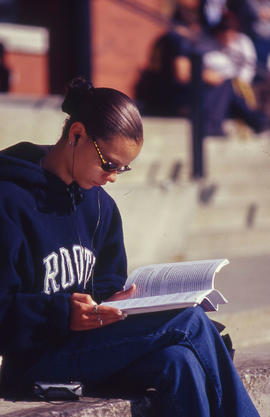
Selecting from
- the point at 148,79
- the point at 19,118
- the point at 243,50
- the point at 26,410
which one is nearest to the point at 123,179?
the point at 19,118

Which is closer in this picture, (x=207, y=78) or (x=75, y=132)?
(x=75, y=132)

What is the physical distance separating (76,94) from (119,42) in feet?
22.9

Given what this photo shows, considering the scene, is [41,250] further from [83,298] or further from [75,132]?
[75,132]

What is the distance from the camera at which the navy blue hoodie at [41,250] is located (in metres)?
2.50

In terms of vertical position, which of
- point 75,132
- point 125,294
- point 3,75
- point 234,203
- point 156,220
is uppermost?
point 75,132

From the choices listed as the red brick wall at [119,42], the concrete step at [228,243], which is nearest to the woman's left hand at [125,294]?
the concrete step at [228,243]

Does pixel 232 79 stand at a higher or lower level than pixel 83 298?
lower

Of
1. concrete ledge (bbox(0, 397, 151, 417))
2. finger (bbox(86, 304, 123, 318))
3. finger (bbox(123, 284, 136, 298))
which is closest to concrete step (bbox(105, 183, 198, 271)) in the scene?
finger (bbox(123, 284, 136, 298))

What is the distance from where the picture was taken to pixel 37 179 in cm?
263

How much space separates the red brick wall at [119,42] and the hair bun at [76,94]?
6537mm

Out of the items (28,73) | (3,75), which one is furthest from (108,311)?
(28,73)

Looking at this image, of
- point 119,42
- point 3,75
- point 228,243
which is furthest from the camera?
point 119,42

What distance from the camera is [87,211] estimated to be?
2801mm

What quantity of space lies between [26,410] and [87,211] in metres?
0.67
